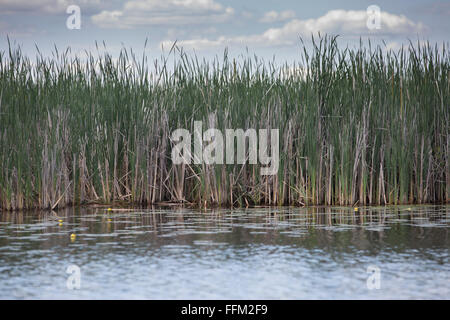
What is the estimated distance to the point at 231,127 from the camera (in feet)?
35.0

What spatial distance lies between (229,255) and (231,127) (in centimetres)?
440

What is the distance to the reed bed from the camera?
10.5 metres

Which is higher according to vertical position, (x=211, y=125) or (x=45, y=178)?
(x=211, y=125)

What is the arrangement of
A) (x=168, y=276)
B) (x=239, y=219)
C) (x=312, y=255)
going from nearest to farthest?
1. (x=168, y=276)
2. (x=312, y=255)
3. (x=239, y=219)

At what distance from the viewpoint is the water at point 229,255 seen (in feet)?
16.9

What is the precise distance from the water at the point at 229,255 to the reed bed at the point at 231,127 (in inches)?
39.9

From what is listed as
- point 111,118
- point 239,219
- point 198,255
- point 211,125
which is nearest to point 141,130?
point 111,118

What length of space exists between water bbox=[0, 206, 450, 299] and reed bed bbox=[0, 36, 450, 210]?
1.01 meters

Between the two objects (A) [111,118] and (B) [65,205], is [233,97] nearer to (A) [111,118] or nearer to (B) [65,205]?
(A) [111,118]

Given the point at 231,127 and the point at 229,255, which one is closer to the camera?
the point at 229,255

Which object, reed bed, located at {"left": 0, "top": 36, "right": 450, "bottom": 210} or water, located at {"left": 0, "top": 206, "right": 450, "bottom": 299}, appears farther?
reed bed, located at {"left": 0, "top": 36, "right": 450, "bottom": 210}

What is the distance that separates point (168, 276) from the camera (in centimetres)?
559

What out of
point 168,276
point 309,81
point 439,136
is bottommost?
point 168,276

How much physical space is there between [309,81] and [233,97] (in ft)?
4.32
